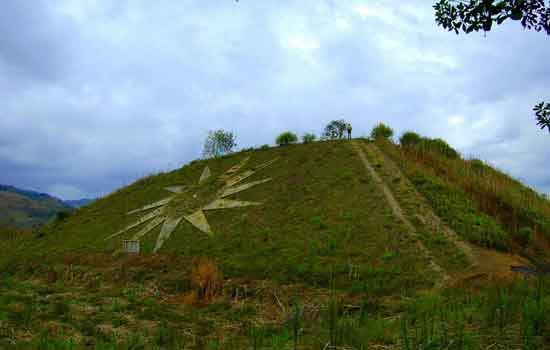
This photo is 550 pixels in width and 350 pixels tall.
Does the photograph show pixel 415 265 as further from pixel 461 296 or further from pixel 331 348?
pixel 331 348

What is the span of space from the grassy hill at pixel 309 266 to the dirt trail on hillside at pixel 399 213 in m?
0.05

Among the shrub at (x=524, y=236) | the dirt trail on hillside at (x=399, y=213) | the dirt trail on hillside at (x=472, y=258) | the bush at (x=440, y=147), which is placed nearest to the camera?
the dirt trail on hillside at (x=472, y=258)

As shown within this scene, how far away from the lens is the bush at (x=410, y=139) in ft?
58.5

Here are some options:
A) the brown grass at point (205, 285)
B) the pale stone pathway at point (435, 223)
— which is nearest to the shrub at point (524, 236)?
the pale stone pathway at point (435, 223)

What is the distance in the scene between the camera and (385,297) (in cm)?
797

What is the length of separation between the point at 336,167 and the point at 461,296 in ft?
28.4

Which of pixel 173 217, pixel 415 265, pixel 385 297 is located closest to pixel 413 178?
pixel 415 265

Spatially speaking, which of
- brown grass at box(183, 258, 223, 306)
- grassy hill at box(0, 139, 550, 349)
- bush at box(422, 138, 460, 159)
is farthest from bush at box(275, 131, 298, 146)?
brown grass at box(183, 258, 223, 306)

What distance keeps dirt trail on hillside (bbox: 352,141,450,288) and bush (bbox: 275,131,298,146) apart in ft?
14.5

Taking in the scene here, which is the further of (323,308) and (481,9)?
(323,308)

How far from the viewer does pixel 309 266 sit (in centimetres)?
967

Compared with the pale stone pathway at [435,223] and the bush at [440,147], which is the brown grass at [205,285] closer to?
the pale stone pathway at [435,223]

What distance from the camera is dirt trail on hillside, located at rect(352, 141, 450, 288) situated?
343 inches

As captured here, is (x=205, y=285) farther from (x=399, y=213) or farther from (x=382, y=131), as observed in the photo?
(x=382, y=131)
